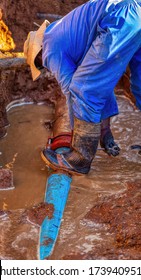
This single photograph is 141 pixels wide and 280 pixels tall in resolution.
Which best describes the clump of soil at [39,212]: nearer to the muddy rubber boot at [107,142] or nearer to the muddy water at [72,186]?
the muddy water at [72,186]

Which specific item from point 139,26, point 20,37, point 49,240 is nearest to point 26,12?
point 20,37

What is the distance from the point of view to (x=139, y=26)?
3.75 metres

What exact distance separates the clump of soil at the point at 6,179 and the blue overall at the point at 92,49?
807 millimetres

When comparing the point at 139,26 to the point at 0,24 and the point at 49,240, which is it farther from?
the point at 0,24

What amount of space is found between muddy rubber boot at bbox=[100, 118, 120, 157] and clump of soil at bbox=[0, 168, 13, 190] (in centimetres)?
99

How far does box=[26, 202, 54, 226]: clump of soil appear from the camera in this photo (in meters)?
3.64

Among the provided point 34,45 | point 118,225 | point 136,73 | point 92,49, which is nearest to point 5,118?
point 34,45

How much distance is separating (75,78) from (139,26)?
26.1 inches

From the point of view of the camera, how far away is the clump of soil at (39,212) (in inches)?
143

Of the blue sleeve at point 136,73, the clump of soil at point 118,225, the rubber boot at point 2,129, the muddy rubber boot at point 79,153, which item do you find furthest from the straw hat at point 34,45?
the clump of soil at point 118,225

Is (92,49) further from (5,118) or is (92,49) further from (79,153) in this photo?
(5,118)

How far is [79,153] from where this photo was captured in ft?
13.9

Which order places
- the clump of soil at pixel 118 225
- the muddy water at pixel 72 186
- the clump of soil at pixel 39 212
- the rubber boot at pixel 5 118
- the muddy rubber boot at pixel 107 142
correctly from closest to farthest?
the clump of soil at pixel 118 225 → the muddy water at pixel 72 186 → the clump of soil at pixel 39 212 → the muddy rubber boot at pixel 107 142 → the rubber boot at pixel 5 118

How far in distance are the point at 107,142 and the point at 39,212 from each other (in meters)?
1.19
